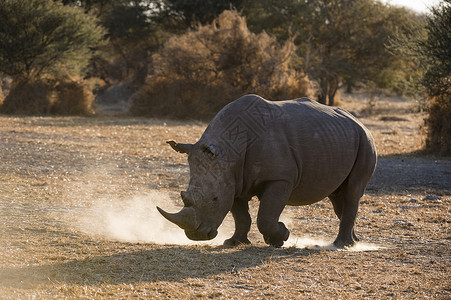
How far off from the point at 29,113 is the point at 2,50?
2.67 m

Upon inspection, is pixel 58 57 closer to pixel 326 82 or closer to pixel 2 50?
pixel 2 50

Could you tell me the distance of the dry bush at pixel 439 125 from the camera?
639 inches

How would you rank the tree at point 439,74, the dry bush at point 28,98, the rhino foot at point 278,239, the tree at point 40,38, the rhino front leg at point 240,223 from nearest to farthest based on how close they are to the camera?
the rhino foot at point 278,239 < the rhino front leg at point 240,223 < the tree at point 439,74 < the dry bush at point 28,98 < the tree at point 40,38

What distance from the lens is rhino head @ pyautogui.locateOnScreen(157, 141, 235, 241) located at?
5875 mm

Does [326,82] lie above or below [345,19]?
below

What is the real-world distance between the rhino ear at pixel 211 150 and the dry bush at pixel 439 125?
11688mm

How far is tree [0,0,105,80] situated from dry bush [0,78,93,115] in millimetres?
411

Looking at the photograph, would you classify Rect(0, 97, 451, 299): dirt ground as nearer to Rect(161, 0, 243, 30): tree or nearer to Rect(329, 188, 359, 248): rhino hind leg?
Rect(329, 188, 359, 248): rhino hind leg

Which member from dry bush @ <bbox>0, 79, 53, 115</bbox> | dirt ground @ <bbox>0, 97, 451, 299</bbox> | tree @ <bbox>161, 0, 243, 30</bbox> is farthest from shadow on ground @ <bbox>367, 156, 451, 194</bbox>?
tree @ <bbox>161, 0, 243, 30</bbox>

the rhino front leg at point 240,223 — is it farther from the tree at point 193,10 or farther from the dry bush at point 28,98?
the tree at point 193,10

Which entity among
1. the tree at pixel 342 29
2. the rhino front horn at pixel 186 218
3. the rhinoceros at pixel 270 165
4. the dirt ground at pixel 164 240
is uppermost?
the tree at pixel 342 29

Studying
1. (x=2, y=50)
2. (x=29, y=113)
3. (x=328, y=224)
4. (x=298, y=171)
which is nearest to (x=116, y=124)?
(x=29, y=113)

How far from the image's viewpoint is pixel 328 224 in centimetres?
857

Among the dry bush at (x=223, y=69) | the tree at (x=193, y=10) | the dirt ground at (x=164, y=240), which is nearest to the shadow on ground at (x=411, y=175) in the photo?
the dirt ground at (x=164, y=240)
